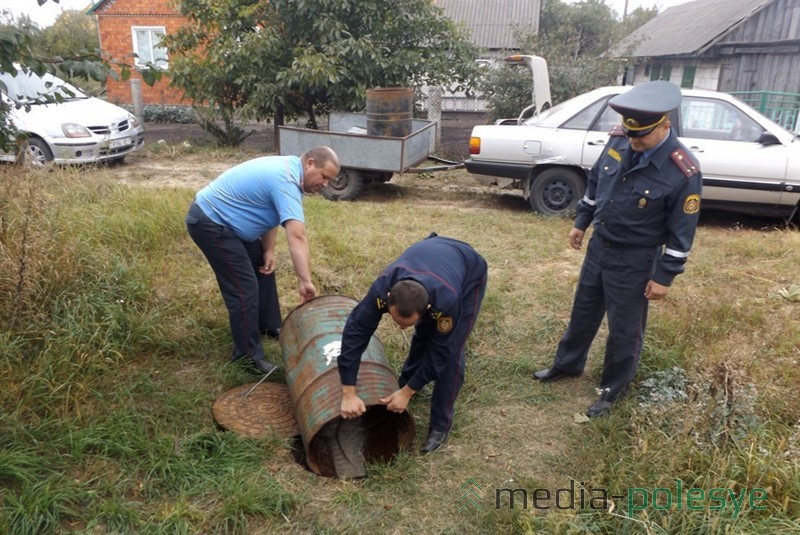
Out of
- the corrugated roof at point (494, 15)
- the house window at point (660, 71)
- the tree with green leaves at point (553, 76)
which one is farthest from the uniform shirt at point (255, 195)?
the corrugated roof at point (494, 15)

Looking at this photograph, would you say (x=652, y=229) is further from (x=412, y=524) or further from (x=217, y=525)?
(x=217, y=525)

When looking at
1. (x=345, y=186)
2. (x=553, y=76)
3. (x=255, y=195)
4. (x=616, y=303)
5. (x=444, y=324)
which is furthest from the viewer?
(x=553, y=76)

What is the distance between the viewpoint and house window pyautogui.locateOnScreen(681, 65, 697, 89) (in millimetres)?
16453

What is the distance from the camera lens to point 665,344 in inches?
162

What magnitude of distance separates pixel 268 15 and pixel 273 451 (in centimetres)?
886

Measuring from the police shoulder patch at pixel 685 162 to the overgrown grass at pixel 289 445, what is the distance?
107cm

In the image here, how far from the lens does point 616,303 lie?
346cm

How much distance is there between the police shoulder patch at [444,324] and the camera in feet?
8.99

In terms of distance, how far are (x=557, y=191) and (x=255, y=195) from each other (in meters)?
4.57

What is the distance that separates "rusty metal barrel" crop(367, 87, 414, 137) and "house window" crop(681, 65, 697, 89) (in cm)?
1183

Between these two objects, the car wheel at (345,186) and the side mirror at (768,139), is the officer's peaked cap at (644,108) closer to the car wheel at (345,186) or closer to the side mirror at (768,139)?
the side mirror at (768,139)

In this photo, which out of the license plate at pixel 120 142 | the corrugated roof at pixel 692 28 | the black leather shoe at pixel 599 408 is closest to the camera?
the black leather shoe at pixel 599 408

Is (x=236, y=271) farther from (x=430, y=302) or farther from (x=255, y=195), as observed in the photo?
(x=430, y=302)

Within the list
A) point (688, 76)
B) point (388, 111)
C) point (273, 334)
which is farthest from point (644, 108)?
point (688, 76)
